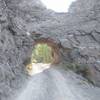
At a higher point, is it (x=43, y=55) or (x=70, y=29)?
(x=70, y=29)

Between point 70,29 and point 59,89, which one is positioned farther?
point 70,29

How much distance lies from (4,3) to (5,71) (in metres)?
3.27

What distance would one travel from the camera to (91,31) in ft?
58.5

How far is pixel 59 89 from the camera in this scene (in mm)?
11156

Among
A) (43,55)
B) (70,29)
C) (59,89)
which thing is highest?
(70,29)

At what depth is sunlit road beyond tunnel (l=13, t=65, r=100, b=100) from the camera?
957 centimetres

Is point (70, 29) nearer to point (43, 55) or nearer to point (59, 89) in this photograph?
point (59, 89)

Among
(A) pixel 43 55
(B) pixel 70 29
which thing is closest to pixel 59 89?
(B) pixel 70 29

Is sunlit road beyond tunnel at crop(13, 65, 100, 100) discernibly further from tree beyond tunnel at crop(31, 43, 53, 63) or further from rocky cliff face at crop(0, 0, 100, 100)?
tree beyond tunnel at crop(31, 43, 53, 63)

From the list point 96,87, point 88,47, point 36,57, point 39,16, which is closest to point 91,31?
point 88,47

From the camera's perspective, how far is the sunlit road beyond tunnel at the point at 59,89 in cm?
957

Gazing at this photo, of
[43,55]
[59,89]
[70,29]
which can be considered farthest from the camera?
[43,55]

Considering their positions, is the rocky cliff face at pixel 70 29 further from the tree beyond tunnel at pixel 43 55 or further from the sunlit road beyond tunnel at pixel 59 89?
the tree beyond tunnel at pixel 43 55

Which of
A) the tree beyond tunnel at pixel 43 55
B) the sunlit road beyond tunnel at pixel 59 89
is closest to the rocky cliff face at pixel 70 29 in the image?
the sunlit road beyond tunnel at pixel 59 89
